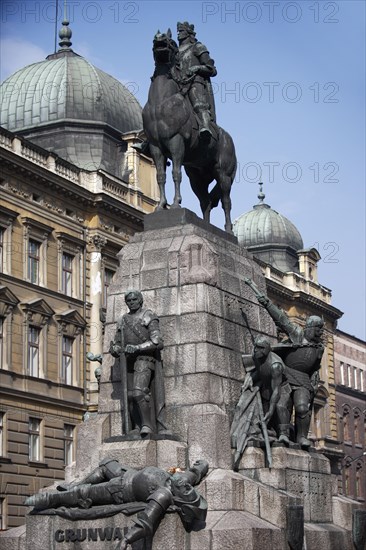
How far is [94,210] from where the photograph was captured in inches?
1917

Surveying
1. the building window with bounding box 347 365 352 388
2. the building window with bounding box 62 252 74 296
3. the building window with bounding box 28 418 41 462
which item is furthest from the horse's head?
the building window with bounding box 347 365 352 388

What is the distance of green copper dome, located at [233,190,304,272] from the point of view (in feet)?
243

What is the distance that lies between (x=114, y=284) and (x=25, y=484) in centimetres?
2528

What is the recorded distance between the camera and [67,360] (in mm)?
46406

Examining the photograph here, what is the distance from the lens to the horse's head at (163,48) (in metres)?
18.7

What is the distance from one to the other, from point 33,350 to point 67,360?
2.44 meters

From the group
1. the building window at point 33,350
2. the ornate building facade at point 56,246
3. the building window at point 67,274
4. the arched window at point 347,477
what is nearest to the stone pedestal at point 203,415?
the ornate building facade at point 56,246

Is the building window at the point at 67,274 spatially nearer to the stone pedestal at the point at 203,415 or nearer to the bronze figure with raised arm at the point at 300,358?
the stone pedestal at the point at 203,415

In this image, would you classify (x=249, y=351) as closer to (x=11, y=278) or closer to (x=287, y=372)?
(x=287, y=372)

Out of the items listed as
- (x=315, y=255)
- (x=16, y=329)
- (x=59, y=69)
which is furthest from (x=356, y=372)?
(x=16, y=329)

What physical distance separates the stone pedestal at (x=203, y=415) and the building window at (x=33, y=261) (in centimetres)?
2628

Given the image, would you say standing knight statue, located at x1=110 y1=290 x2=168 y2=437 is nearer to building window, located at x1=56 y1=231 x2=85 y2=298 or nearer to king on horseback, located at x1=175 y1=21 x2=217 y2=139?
king on horseback, located at x1=175 y1=21 x2=217 y2=139

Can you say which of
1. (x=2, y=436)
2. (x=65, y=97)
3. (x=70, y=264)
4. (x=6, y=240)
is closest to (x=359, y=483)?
(x=65, y=97)

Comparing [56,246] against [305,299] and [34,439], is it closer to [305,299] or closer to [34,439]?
[34,439]
